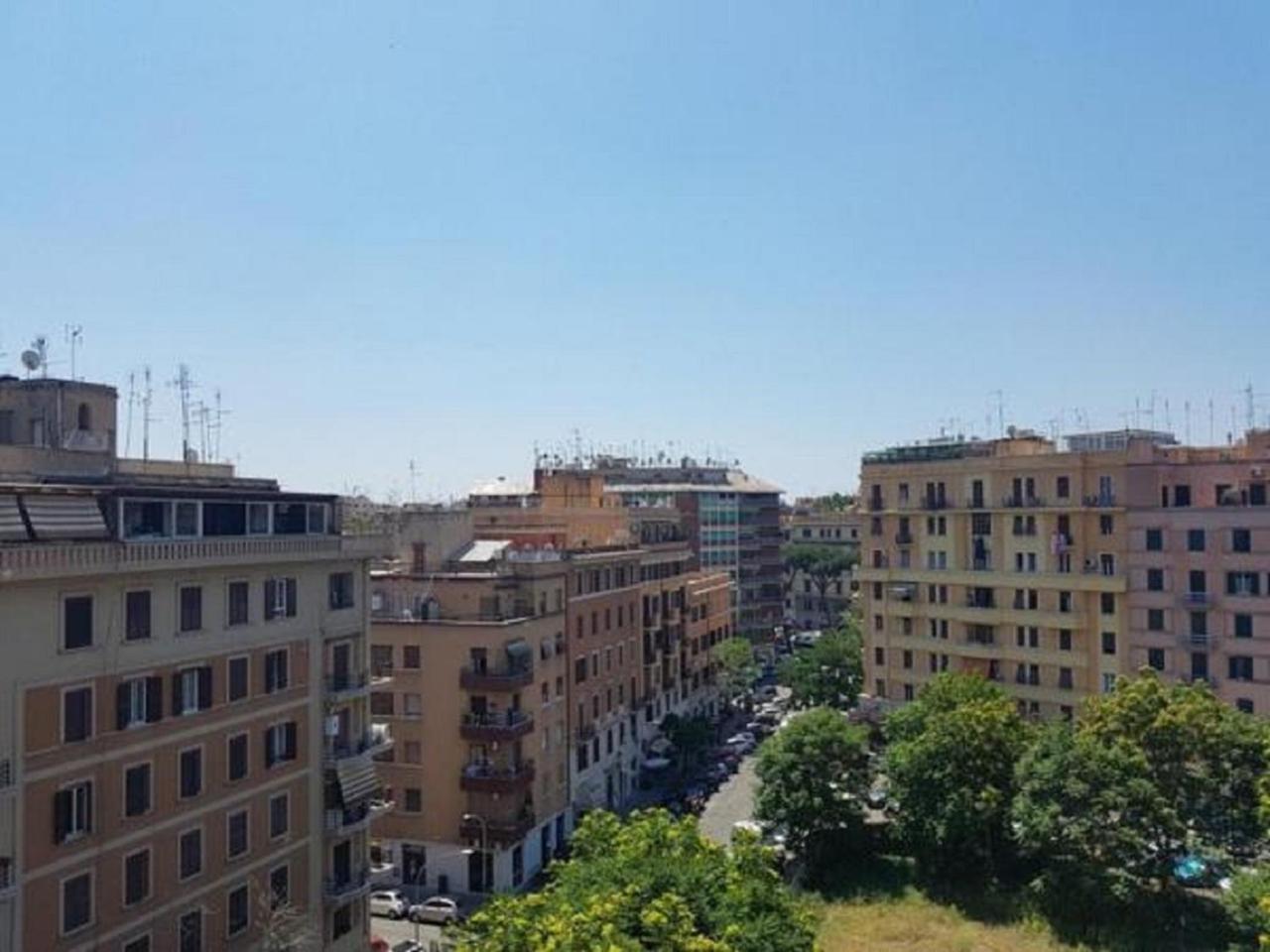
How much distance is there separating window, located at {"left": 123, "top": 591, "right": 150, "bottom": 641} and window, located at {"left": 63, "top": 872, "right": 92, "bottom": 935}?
6293mm

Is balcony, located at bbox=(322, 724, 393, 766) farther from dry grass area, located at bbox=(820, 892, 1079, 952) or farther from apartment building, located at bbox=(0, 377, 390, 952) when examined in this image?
dry grass area, located at bbox=(820, 892, 1079, 952)

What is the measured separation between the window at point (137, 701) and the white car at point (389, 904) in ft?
73.7

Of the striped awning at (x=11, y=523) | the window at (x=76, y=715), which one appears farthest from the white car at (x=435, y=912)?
the striped awning at (x=11, y=523)

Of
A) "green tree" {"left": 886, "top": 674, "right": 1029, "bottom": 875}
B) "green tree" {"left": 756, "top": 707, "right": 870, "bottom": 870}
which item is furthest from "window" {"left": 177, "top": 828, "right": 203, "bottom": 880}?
"green tree" {"left": 886, "top": 674, "right": 1029, "bottom": 875}

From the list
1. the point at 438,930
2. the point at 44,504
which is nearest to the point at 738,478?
the point at 438,930

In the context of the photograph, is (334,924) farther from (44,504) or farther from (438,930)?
(44,504)

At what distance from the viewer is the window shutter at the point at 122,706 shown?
1210 inches

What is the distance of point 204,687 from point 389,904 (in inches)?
852

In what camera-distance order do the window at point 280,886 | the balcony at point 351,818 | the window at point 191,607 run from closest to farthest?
the window at point 191,607
the window at point 280,886
the balcony at point 351,818

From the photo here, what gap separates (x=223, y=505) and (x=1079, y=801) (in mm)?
34096

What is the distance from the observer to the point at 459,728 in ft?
178

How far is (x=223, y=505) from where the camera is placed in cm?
3534

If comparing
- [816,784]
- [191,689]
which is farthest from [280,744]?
[816,784]

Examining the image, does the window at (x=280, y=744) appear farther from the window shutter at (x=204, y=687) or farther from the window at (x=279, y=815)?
the window shutter at (x=204, y=687)
